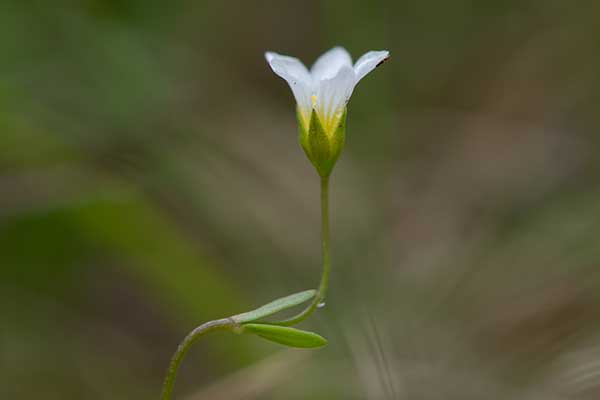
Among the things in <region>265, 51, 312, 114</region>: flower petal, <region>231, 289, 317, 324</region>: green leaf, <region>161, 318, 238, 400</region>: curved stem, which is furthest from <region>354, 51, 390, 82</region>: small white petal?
<region>161, 318, 238, 400</region>: curved stem

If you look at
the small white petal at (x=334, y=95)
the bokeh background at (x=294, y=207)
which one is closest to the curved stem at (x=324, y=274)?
the small white petal at (x=334, y=95)

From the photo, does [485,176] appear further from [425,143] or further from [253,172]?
[253,172]

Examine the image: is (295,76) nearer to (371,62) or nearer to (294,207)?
(371,62)

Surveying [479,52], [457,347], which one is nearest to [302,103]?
[457,347]

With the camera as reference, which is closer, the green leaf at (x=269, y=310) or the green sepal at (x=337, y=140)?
the green leaf at (x=269, y=310)

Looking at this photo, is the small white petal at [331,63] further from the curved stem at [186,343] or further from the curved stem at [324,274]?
the curved stem at [186,343]

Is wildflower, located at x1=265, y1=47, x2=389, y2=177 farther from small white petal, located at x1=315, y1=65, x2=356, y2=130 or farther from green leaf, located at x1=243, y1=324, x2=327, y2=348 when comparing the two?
green leaf, located at x1=243, y1=324, x2=327, y2=348

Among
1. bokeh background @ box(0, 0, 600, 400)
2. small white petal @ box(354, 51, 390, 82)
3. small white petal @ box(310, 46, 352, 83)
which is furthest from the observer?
bokeh background @ box(0, 0, 600, 400)
